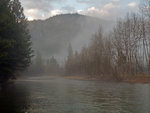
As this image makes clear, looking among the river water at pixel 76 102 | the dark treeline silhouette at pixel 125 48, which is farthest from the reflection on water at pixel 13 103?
the dark treeline silhouette at pixel 125 48

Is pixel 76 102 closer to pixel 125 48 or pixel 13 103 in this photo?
pixel 13 103

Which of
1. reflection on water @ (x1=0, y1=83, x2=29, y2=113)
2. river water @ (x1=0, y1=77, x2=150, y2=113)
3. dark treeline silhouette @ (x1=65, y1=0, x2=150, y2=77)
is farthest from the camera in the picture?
dark treeline silhouette @ (x1=65, y1=0, x2=150, y2=77)

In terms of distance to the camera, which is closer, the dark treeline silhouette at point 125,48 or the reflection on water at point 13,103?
the reflection on water at point 13,103

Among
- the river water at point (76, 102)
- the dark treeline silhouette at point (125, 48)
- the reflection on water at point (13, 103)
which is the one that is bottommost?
the river water at point (76, 102)

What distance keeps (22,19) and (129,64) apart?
133 ft

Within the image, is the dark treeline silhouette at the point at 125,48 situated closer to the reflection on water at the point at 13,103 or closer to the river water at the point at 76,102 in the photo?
the river water at the point at 76,102

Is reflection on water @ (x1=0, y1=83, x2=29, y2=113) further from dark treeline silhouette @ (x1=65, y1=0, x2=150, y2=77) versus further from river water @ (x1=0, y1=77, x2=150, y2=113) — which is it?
dark treeline silhouette @ (x1=65, y1=0, x2=150, y2=77)

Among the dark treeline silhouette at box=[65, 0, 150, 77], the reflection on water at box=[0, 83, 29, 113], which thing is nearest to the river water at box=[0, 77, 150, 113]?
the reflection on water at box=[0, 83, 29, 113]

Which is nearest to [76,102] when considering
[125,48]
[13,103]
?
[13,103]

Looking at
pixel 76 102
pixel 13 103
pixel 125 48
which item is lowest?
pixel 76 102

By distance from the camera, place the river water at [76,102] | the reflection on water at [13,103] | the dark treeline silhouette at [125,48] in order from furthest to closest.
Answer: the dark treeline silhouette at [125,48] < the river water at [76,102] < the reflection on water at [13,103]

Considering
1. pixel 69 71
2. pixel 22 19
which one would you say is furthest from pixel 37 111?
pixel 69 71

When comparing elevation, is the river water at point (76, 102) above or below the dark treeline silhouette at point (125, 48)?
below

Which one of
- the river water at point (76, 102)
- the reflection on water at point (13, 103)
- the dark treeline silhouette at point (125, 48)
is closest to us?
the reflection on water at point (13, 103)
